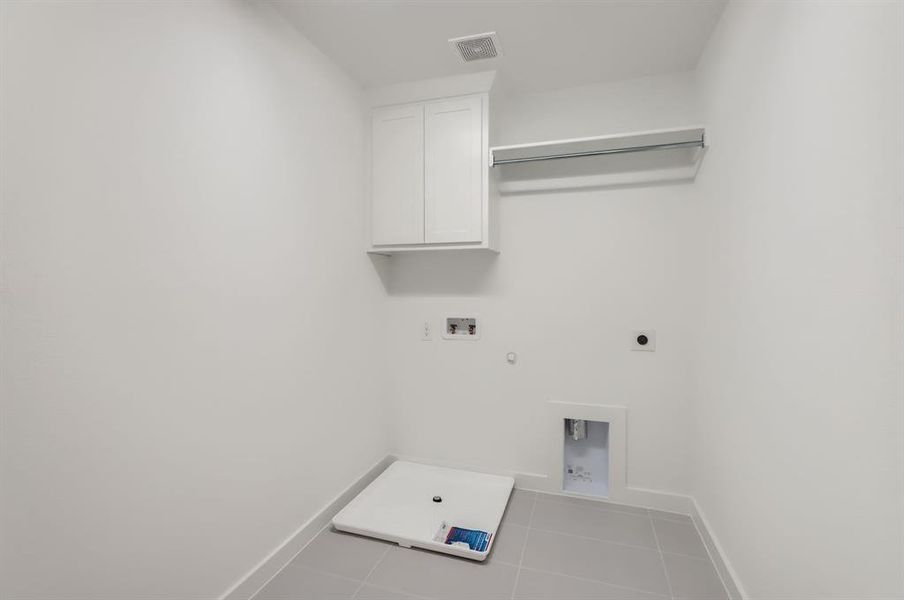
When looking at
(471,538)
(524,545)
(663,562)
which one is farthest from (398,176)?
(663,562)

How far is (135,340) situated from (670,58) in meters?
2.75

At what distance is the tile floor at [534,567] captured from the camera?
1719mm

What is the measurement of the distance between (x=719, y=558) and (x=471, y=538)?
1.12 meters

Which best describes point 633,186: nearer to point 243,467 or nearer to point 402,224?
point 402,224

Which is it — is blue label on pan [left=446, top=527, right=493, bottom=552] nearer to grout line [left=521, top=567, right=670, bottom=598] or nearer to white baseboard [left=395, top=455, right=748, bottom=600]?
grout line [left=521, top=567, right=670, bottom=598]

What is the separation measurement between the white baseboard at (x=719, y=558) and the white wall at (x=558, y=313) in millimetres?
239

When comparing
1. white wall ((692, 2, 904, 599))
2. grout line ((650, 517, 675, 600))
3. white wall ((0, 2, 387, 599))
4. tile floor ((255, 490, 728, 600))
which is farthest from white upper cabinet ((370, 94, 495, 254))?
grout line ((650, 517, 675, 600))

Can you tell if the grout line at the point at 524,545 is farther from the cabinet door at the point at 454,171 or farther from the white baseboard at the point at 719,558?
the cabinet door at the point at 454,171

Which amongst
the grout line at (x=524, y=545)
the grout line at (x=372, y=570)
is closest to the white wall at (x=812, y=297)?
the grout line at (x=524, y=545)

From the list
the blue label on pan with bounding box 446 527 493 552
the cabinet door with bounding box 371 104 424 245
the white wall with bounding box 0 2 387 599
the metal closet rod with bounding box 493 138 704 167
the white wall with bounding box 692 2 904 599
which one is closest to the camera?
the white wall with bounding box 692 2 904 599

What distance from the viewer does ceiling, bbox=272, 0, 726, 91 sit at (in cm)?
179

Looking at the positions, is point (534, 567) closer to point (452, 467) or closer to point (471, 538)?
point (471, 538)

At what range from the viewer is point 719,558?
70.6 inches

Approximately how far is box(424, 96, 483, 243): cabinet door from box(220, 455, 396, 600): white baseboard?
1578 mm
